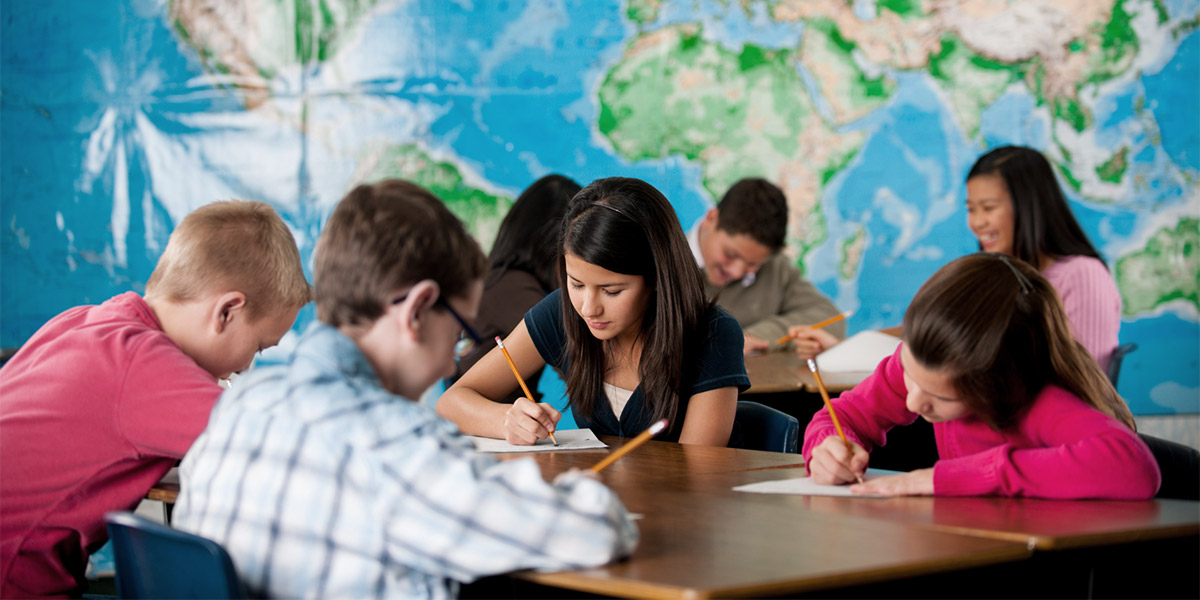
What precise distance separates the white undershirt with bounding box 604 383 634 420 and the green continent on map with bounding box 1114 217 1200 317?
302 centimetres

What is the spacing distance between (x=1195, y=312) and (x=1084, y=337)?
4.88ft

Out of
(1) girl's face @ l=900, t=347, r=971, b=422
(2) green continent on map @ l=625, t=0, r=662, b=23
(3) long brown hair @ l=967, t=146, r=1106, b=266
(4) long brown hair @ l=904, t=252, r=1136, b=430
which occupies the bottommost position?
(1) girl's face @ l=900, t=347, r=971, b=422

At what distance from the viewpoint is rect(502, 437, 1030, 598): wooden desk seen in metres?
1.04

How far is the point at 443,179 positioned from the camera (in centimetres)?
422

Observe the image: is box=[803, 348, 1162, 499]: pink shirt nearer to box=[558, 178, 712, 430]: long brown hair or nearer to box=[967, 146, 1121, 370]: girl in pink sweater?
A: box=[558, 178, 712, 430]: long brown hair

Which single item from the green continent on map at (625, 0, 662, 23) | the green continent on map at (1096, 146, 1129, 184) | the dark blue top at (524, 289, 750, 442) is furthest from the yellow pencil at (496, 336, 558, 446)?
the green continent on map at (1096, 146, 1129, 184)

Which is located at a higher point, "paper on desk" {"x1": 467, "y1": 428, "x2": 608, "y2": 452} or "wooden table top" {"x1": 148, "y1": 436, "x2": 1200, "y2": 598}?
"wooden table top" {"x1": 148, "y1": 436, "x2": 1200, "y2": 598}

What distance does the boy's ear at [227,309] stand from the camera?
1.73 metres

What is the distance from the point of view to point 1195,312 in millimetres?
4219

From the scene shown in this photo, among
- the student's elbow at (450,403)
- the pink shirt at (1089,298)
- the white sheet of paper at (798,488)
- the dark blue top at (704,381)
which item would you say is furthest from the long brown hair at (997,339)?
the pink shirt at (1089,298)

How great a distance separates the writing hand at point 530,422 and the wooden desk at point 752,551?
364mm

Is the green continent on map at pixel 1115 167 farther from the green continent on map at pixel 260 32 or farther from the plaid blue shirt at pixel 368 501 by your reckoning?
the plaid blue shirt at pixel 368 501

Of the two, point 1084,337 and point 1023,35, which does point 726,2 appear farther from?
point 1084,337

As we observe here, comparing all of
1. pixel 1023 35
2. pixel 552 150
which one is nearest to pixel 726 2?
pixel 552 150
